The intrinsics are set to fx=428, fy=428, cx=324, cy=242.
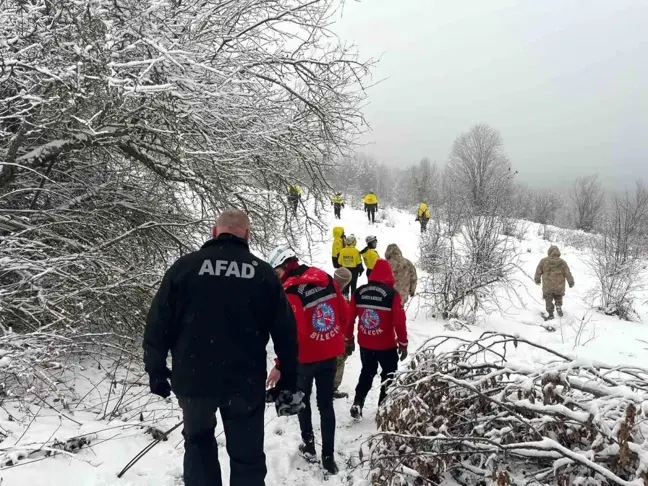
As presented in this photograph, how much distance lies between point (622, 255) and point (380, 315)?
1258 cm

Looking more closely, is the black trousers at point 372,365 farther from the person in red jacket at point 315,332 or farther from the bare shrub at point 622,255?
the bare shrub at point 622,255

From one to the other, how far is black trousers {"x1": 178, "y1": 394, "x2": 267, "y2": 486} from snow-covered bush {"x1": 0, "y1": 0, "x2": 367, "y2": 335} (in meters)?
1.99

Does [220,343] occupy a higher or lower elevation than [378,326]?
higher

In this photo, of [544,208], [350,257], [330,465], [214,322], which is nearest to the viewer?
[214,322]

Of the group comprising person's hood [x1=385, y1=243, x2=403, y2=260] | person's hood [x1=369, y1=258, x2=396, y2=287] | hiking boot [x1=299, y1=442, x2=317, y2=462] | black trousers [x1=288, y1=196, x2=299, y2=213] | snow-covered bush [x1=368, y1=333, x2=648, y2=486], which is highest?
black trousers [x1=288, y1=196, x2=299, y2=213]

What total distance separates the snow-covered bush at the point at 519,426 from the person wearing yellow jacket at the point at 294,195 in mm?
4034

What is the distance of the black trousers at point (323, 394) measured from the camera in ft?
11.1

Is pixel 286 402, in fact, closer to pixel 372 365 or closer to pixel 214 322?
pixel 214 322

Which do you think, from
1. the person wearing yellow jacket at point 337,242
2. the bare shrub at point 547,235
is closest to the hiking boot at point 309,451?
the person wearing yellow jacket at point 337,242

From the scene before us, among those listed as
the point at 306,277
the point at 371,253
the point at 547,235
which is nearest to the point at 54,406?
the point at 306,277

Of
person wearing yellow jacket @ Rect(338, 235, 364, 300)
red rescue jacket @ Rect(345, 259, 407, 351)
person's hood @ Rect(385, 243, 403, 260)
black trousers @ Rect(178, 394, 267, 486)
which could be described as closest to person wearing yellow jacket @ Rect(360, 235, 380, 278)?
person's hood @ Rect(385, 243, 403, 260)

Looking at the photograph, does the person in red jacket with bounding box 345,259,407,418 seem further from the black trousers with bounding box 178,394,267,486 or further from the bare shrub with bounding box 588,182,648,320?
the bare shrub with bounding box 588,182,648,320

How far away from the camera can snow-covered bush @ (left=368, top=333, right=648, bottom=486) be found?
7.00ft

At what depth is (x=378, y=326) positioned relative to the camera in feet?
14.3
